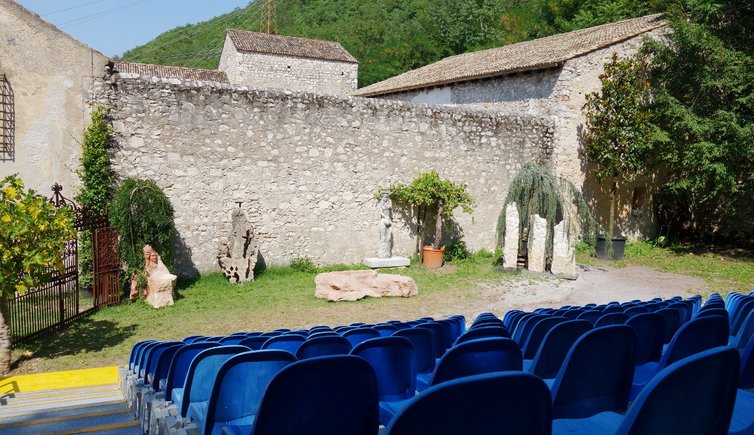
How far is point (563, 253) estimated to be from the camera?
36.8 ft

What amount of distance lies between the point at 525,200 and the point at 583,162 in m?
3.53

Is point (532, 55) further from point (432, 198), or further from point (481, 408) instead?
point (481, 408)

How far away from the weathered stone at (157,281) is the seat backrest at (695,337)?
7721mm

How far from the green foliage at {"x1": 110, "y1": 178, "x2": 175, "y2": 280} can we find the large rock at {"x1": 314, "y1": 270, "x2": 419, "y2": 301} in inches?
111

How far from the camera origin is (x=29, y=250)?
584 centimetres

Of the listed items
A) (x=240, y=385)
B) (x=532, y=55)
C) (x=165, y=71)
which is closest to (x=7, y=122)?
(x=240, y=385)

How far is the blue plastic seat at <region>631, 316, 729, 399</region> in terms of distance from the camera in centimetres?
266

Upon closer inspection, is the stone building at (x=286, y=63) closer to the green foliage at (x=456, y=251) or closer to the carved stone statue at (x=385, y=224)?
the carved stone statue at (x=385, y=224)

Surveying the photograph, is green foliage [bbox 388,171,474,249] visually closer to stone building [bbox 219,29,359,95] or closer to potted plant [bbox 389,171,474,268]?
potted plant [bbox 389,171,474,268]

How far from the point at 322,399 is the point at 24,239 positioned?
18.3 feet

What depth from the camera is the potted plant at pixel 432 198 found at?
12.1m

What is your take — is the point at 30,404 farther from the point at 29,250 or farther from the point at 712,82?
the point at 712,82

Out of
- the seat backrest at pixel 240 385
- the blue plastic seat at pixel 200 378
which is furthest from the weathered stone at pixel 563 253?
the seat backrest at pixel 240 385

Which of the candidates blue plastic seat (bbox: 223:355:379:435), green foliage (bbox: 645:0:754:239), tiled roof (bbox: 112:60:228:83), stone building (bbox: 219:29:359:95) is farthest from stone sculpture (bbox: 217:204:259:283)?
stone building (bbox: 219:29:359:95)
